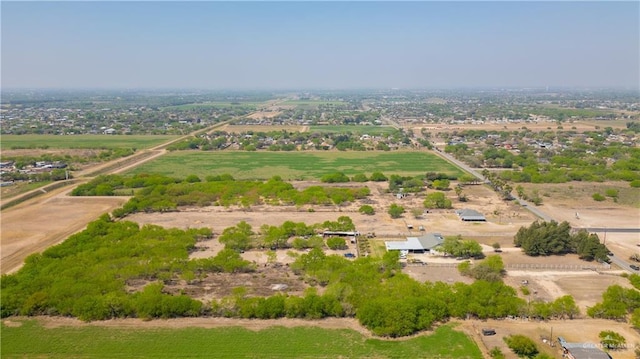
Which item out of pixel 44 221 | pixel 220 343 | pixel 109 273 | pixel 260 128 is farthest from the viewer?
pixel 260 128

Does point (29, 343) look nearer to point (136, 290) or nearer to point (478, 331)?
point (136, 290)

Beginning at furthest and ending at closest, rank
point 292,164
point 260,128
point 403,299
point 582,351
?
point 260,128 → point 292,164 → point 403,299 → point 582,351

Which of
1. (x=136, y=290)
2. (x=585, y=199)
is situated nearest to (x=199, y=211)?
(x=136, y=290)

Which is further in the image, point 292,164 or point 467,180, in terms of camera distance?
point 292,164

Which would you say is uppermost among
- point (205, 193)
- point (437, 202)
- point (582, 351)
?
point (205, 193)

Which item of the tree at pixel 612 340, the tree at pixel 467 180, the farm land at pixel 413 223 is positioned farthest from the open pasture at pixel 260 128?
the tree at pixel 612 340

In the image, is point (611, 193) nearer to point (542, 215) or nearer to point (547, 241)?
point (542, 215)

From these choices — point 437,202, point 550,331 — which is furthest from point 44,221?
point 550,331
